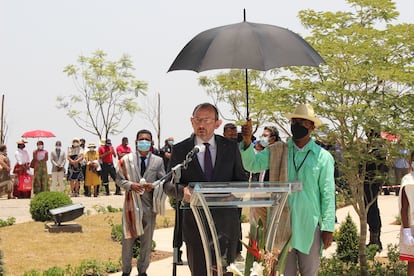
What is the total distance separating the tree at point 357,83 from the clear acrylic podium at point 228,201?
13.5 ft

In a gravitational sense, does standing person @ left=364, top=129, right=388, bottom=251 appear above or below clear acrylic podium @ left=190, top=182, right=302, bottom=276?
above

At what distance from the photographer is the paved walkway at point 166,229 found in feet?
34.9

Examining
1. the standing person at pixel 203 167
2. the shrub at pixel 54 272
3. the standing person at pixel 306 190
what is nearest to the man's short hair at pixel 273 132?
the shrub at pixel 54 272

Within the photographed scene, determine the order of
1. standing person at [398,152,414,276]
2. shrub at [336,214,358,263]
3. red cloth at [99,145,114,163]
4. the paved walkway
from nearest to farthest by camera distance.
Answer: standing person at [398,152,414,276]
shrub at [336,214,358,263]
the paved walkway
red cloth at [99,145,114,163]

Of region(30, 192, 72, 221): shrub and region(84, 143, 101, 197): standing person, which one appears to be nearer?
region(30, 192, 72, 221): shrub

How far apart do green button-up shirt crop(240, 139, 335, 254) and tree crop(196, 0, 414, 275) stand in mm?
2632

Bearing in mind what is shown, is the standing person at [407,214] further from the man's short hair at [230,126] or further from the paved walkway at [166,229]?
the paved walkway at [166,229]

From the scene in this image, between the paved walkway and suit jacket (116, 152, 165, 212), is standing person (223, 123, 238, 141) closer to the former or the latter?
suit jacket (116, 152, 165, 212)

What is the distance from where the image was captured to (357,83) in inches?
336

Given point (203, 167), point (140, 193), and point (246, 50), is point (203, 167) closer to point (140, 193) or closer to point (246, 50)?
point (246, 50)

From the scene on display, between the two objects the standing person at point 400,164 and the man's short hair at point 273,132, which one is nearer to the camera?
the standing person at point 400,164

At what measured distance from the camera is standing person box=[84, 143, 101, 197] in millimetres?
24078

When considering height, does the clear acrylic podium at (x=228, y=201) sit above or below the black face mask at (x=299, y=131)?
below

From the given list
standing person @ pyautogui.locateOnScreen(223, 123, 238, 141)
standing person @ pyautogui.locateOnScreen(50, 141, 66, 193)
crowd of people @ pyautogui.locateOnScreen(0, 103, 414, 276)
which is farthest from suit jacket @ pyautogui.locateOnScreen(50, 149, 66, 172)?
crowd of people @ pyautogui.locateOnScreen(0, 103, 414, 276)
